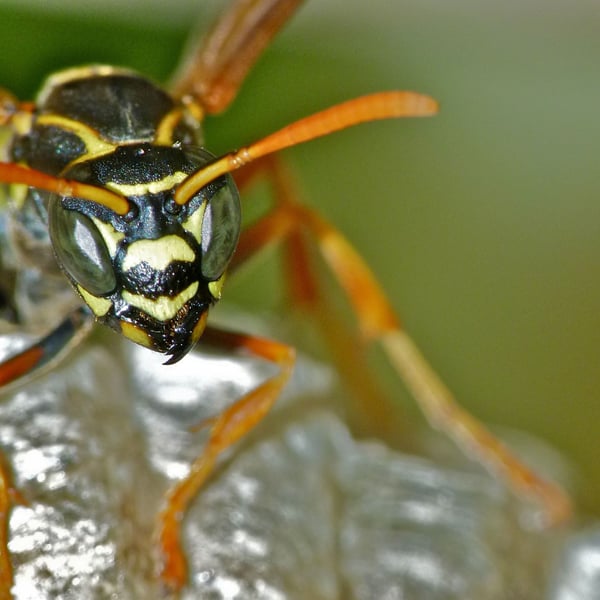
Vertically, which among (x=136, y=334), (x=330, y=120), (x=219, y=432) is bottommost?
(x=219, y=432)

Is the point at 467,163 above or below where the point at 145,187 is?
below

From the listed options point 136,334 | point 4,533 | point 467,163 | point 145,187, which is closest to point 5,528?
point 4,533

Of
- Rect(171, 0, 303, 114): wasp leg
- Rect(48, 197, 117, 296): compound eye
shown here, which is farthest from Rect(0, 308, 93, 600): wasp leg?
Rect(171, 0, 303, 114): wasp leg

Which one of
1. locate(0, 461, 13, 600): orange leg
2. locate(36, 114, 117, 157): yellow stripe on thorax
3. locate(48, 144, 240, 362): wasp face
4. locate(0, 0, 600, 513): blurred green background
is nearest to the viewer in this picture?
locate(0, 461, 13, 600): orange leg

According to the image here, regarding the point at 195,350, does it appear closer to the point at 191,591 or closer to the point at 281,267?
the point at 191,591

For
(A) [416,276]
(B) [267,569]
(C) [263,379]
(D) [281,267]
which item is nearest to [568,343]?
(A) [416,276]

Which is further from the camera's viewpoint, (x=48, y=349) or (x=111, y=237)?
(x=48, y=349)

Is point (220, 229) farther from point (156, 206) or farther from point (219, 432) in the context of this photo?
point (219, 432)

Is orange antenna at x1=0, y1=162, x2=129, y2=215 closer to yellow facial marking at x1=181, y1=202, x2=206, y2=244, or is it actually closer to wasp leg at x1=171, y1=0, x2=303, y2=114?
yellow facial marking at x1=181, y1=202, x2=206, y2=244
